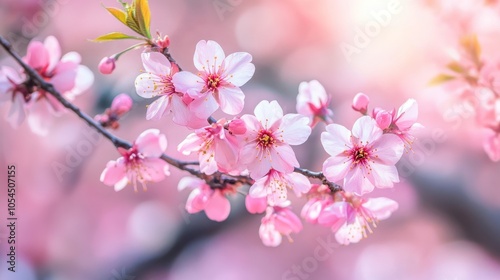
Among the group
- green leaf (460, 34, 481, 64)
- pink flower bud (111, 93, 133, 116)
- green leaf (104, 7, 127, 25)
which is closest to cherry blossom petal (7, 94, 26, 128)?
pink flower bud (111, 93, 133, 116)

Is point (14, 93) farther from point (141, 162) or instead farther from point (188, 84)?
point (188, 84)

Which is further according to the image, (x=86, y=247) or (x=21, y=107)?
(x=86, y=247)

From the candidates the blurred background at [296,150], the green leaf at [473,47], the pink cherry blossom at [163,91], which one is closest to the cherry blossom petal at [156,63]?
the pink cherry blossom at [163,91]

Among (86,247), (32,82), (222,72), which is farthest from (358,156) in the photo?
(86,247)

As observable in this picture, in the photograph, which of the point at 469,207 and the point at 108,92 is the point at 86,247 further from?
the point at 469,207

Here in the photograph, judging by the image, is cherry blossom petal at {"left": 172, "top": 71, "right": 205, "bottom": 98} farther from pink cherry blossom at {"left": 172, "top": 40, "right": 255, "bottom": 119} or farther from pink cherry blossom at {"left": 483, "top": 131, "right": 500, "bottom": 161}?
pink cherry blossom at {"left": 483, "top": 131, "right": 500, "bottom": 161}

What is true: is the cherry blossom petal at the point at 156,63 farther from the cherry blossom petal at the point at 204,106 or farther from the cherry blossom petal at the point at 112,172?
the cherry blossom petal at the point at 112,172

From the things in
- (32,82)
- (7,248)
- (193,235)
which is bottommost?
(7,248)
